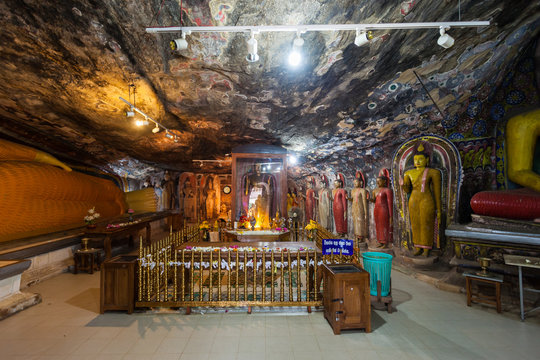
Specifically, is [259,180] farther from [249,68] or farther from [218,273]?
[218,273]

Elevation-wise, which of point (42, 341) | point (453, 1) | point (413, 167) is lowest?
point (42, 341)

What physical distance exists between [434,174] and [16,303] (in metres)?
9.10

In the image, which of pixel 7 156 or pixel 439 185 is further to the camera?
pixel 7 156

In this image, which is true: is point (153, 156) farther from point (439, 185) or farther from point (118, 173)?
point (439, 185)

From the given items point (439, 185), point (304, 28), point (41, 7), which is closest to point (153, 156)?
point (41, 7)

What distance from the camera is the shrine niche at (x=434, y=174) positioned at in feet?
19.8

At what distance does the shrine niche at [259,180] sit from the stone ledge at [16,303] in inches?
230

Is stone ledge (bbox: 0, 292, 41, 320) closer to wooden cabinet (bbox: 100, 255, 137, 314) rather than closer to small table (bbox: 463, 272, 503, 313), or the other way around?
wooden cabinet (bbox: 100, 255, 137, 314)

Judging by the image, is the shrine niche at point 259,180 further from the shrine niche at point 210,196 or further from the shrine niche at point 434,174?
the shrine niche at point 210,196

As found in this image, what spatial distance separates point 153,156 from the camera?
11898 mm

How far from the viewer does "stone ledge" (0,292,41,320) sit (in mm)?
4004

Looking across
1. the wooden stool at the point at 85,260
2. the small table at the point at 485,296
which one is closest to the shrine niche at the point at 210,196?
the wooden stool at the point at 85,260

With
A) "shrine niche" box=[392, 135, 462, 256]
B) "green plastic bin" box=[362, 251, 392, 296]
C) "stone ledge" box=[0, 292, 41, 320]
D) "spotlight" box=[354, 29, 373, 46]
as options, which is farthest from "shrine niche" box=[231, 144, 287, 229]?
"spotlight" box=[354, 29, 373, 46]

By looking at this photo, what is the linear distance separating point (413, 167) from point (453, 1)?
4.14m
